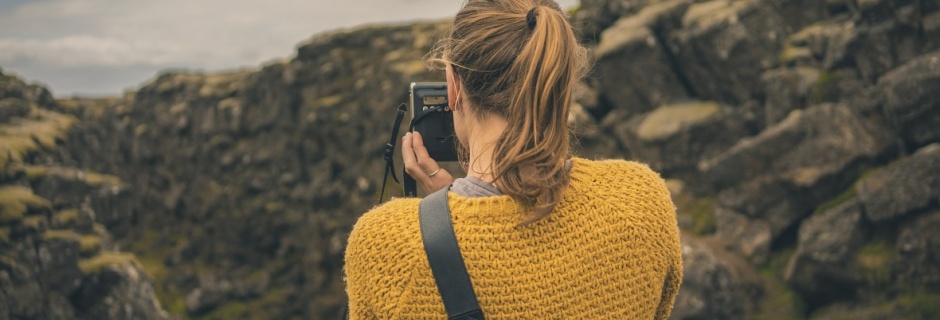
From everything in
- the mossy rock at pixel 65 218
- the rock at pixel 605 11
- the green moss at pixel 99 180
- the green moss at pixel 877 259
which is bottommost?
the green moss at pixel 99 180

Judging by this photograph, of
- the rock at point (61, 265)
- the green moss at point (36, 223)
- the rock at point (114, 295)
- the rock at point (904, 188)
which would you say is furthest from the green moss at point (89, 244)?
the rock at point (904, 188)

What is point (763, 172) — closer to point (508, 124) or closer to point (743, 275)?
point (743, 275)

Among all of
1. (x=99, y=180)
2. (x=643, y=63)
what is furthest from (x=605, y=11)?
(x=99, y=180)

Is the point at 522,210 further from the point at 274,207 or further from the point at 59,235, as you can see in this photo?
the point at 274,207

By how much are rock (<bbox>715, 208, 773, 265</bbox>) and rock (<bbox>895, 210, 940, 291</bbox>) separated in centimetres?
1008

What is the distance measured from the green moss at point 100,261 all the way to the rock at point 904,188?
Result: 1750 inches

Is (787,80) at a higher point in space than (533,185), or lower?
lower

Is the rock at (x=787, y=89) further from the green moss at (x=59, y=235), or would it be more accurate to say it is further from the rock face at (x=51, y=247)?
the green moss at (x=59, y=235)

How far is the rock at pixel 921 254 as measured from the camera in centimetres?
3384

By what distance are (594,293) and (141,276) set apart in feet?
198

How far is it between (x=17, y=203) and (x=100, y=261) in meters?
7.70

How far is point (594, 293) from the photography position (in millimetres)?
4016

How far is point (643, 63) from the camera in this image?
6266cm

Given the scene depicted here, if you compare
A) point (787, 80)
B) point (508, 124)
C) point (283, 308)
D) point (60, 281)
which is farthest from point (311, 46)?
point (508, 124)
